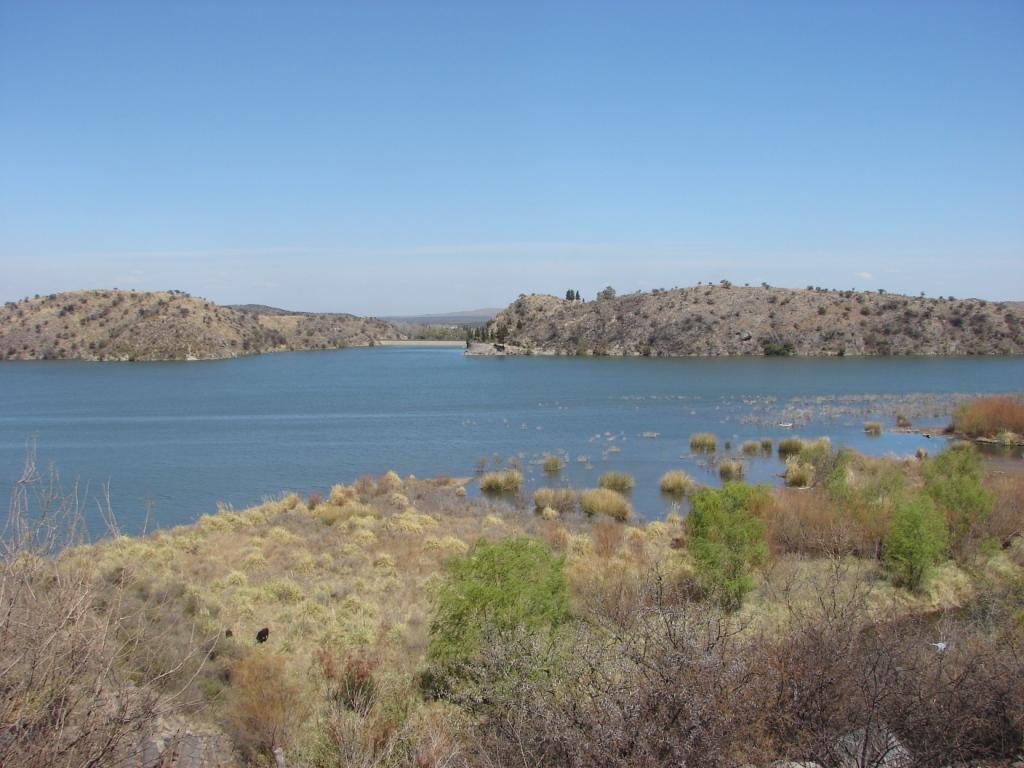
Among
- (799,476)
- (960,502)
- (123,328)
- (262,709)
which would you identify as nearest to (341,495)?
(262,709)

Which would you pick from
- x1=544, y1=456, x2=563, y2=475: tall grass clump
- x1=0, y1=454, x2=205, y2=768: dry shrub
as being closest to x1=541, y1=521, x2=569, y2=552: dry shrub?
x1=544, y1=456, x2=563, y2=475: tall grass clump

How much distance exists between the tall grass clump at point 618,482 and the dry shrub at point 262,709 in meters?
21.8

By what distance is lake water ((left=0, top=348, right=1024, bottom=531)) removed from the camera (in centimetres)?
3625

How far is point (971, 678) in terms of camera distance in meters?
10.1

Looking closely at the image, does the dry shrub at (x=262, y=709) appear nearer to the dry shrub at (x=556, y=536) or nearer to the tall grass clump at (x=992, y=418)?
the dry shrub at (x=556, y=536)

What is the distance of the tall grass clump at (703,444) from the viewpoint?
134ft

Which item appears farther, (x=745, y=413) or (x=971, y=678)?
(x=745, y=413)

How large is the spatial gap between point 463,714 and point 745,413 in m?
47.3

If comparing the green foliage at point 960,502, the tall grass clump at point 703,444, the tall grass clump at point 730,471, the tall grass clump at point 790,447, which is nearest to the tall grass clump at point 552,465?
the tall grass clump at point 730,471

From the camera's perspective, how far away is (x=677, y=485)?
32.6 meters

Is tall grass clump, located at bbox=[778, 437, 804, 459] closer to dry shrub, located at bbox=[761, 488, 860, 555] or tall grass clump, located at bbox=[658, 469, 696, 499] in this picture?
tall grass clump, located at bbox=[658, 469, 696, 499]

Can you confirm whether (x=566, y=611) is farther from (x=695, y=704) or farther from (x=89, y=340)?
(x=89, y=340)

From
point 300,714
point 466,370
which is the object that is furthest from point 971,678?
point 466,370

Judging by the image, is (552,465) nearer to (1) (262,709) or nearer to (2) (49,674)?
(1) (262,709)
